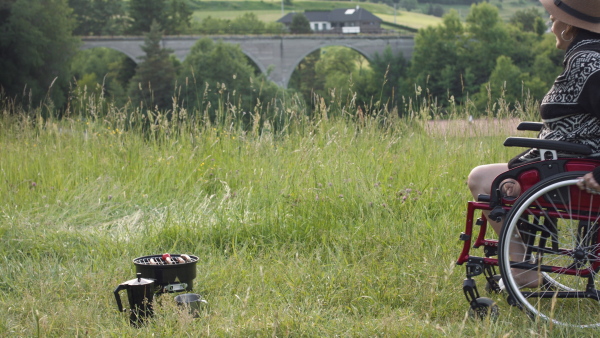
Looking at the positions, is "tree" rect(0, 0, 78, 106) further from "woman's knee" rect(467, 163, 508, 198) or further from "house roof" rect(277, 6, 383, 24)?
"house roof" rect(277, 6, 383, 24)

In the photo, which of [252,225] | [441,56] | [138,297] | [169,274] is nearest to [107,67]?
[441,56]

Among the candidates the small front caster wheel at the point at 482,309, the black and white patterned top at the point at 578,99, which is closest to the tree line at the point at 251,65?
the small front caster wheel at the point at 482,309

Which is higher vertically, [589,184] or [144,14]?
[144,14]

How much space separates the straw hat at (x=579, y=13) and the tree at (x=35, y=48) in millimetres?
26721

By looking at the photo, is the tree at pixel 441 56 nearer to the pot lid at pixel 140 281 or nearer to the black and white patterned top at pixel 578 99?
the black and white patterned top at pixel 578 99

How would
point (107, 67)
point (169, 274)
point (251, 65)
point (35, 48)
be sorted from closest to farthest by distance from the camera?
1. point (169, 274)
2. point (35, 48)
3. point (251, 65)
4. point (107, 67)

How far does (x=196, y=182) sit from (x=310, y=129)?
3.84ft

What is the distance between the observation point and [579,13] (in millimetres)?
2168

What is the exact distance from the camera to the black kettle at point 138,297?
224cm

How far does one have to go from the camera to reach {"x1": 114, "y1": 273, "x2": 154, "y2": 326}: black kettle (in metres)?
2.24

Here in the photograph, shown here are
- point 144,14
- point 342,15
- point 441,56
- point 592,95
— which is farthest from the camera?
point 342,15

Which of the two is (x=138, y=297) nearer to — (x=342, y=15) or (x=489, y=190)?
(x=489, y=190)

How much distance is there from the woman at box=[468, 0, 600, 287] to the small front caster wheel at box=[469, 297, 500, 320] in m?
0.39

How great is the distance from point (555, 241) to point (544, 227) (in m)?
0.07
